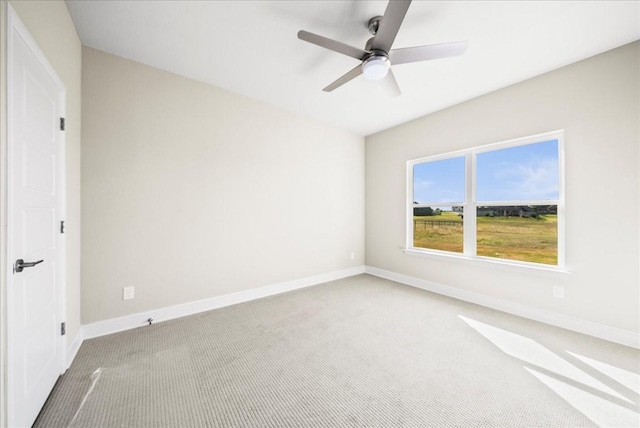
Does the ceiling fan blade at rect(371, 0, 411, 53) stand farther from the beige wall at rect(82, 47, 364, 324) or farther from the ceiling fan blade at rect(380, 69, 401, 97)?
the beige wall at rect(82, 47, 364, 324)

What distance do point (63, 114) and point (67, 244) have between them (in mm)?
963

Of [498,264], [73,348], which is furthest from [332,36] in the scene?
[73,348]

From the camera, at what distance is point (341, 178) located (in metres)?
4.43

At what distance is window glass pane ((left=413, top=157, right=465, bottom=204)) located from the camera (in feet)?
11.6

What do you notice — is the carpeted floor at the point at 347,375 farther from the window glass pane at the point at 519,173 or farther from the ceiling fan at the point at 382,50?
the ceiling fan at the point at 382,50

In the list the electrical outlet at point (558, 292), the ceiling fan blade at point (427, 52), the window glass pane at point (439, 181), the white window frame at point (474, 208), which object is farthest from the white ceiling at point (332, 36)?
the electrical outlet at point (558, 292)

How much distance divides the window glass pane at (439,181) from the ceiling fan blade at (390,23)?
7.71 ft

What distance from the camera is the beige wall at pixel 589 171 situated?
2197 millimetres

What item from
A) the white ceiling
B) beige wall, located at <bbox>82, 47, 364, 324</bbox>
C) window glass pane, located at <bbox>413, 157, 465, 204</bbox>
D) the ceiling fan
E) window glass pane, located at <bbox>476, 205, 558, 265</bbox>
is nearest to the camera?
the ceiling fan

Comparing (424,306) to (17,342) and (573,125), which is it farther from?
(17,342)

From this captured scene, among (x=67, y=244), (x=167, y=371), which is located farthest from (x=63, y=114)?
(x=167, y=371)

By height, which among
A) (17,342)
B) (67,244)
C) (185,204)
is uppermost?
(185,204)

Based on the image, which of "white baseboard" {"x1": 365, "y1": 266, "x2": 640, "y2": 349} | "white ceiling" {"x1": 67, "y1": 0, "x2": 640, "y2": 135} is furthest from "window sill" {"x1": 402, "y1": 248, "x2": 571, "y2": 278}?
"white ceiling" {"x1": 67, "y1": 0, "x2": 640, "y2": 135}

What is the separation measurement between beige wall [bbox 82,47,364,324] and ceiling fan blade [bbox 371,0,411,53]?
6.66ft
